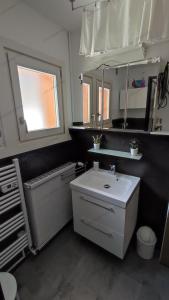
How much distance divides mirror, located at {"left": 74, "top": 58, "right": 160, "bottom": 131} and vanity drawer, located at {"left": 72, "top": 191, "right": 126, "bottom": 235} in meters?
0.76

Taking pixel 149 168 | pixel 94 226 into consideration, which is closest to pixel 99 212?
pixel 94 226

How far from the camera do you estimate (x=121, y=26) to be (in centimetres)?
112

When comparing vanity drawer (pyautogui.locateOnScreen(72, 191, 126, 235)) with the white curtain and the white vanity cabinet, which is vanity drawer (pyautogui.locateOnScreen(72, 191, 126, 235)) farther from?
the white curtain

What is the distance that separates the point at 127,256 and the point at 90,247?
0.39 metres

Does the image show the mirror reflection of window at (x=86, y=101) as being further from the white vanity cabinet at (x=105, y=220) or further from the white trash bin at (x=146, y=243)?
the white trash bin at (x=146, y=243)

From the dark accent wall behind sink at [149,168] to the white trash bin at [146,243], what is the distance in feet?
0.49

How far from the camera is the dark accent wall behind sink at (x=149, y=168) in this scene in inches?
54.4

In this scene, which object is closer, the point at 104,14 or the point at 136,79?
the point at 104,14

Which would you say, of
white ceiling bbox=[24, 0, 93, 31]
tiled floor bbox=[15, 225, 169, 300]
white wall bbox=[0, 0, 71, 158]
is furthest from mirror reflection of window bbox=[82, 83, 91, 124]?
tiled floor bbox=[15, 225, 169, 300]

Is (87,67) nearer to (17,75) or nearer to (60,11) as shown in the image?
(60,11)

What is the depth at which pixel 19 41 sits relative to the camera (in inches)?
46.7

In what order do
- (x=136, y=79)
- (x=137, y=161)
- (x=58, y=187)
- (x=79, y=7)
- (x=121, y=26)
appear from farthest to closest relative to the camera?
(x=58, y=187) → (x=137, y=161) → (x=136, y=79) → (x=79, y=7) → (x=121, y=26)

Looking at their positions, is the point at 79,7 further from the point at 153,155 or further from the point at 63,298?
the point at 63,298

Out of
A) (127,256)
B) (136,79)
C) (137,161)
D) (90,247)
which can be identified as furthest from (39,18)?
(127,256)
